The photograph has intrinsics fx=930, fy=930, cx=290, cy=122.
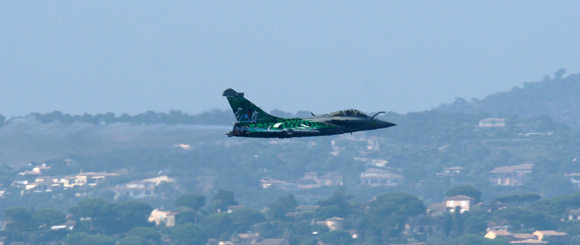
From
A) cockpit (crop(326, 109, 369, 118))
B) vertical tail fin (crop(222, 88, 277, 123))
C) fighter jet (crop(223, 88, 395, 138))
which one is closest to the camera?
fighter jet (crop(223, 88, 395, 138))

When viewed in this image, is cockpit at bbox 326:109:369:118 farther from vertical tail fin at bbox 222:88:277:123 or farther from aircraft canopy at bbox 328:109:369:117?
vertical tail fin at bbox 222:88:277:123

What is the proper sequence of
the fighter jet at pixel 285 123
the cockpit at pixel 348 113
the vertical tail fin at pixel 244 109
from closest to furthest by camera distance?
1. the fighter jet at pixel 285 123
2. the vertical tail fin at pixel 244 109
3. the cockpit at pixel 348 113

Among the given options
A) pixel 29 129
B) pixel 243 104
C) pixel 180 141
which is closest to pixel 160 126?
pixel 180 141

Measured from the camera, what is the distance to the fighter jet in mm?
58812

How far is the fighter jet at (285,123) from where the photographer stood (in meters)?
58.8

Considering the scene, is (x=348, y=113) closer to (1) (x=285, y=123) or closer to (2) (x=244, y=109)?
(1) (x=285, y=123)

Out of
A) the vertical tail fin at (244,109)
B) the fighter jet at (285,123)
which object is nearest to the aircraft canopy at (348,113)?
the fighter jet at (285,123)

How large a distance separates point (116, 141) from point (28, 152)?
38433 mm

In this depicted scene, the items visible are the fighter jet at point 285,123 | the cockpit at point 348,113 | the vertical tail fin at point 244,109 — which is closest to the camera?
the fighter jet at point 285,123

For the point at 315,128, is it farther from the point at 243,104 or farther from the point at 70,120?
the point at 70,120

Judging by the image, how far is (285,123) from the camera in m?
59.2

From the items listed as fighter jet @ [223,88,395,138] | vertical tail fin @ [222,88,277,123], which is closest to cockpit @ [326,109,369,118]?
fighter jet @ [223,88,395,138]

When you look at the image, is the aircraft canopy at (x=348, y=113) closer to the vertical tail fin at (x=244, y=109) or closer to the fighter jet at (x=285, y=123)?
the fighter jet at (x=285, y=123)

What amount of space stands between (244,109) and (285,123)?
293cm
